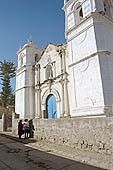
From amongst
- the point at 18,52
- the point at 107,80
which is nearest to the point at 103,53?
the point at 107,80

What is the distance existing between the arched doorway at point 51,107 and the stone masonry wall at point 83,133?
5299 mm

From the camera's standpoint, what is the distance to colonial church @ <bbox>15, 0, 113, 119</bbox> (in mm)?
8711

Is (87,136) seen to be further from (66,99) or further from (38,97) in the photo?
(38,97)

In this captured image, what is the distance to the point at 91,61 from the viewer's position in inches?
366

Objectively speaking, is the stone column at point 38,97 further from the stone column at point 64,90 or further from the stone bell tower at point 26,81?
the stone column at point 64,90

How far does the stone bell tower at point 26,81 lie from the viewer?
629 inches

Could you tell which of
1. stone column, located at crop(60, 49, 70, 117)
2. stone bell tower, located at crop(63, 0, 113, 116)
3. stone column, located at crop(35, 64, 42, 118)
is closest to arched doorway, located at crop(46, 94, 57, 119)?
stone column, located at crop(35, 64, 42, 118)

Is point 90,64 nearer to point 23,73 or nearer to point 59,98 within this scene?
point 59,98

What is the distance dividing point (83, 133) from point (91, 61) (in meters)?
5.19

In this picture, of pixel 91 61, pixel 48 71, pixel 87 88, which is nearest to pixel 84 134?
pixel 87 88

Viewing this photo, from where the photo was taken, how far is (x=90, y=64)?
933cm

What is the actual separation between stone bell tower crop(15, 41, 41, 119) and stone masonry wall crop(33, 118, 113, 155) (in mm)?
8068

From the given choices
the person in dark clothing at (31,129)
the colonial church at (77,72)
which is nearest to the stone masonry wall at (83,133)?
the person in dark clothing at (31,129)

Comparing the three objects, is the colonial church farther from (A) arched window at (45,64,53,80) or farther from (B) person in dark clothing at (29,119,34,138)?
(B) person in dark clothing at (29,119,34,138)
